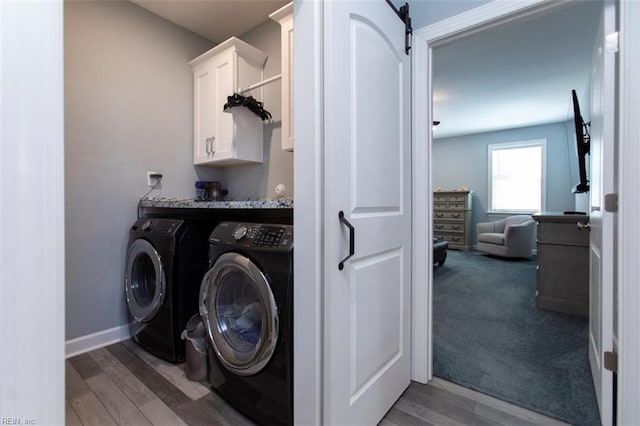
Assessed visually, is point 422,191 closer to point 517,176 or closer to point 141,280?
point 141,280

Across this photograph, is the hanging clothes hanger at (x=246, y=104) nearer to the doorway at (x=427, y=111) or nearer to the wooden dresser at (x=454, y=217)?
the doorway at (x=427, y=111)

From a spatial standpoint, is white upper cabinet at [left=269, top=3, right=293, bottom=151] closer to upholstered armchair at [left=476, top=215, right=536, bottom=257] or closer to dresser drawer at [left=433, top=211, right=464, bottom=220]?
upholstered armchair at [left=476, top=215, right=536, bottom=257]

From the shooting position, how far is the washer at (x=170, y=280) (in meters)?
1.77

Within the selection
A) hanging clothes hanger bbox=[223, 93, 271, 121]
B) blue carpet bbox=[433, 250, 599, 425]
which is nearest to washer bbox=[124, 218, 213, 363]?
hanging clothes hanger bbox=[223, 93, 271, 121]

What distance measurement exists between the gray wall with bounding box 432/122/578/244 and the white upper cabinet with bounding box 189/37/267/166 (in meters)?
5.41

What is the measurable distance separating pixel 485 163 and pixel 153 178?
20.5ft

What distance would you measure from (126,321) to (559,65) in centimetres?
491

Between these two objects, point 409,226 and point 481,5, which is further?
point 409,226

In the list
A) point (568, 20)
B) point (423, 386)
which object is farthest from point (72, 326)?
point (568, 20)

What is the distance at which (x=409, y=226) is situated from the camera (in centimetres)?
159

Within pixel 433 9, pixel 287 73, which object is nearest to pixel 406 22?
pixel 433 9

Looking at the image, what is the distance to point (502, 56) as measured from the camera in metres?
3.01

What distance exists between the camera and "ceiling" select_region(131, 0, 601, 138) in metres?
2.24

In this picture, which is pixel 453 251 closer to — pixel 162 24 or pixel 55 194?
pixel 162 24
